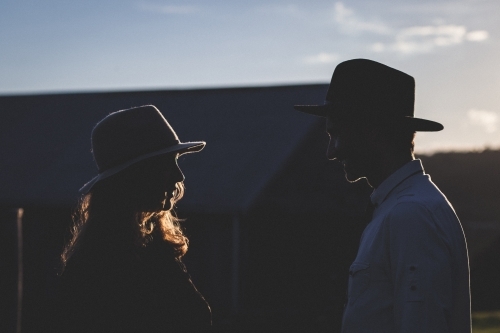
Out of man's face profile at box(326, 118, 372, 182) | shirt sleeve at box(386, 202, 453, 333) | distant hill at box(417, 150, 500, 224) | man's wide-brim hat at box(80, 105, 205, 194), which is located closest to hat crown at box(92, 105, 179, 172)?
man's wide-brim hat at box(80, 105, 205, 194)

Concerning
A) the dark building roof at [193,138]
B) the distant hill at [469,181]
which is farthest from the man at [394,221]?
the distant hill at [469,181]

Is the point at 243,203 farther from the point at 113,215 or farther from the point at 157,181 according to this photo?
the point at 113,215

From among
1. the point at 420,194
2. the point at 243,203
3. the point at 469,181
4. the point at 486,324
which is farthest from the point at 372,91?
the point at 469,181

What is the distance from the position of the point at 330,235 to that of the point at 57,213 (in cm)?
555

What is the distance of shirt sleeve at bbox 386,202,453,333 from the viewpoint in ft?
8.14

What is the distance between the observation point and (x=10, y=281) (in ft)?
19.6

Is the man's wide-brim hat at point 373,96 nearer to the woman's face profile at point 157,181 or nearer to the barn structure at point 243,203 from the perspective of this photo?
the woman's face profile at point 157,181

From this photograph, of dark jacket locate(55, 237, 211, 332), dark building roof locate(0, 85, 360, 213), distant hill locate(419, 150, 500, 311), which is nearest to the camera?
dark jacket locate(55, 237, 211, 332)

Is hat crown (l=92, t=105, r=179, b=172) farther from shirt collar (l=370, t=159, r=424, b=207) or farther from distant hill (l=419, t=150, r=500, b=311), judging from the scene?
distant hill (l=419, t=150, r=500, b=311)

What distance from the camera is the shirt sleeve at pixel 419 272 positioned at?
248cm

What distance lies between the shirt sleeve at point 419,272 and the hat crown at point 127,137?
142cm

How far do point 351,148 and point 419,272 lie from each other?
0.67 meters

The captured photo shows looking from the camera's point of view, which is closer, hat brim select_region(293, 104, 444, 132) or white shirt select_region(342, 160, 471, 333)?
white shirt select_region(342, 160, 471, 333)

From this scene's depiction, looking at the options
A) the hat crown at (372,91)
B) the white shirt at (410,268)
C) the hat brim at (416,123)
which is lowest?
the white shirt at (410,268)
